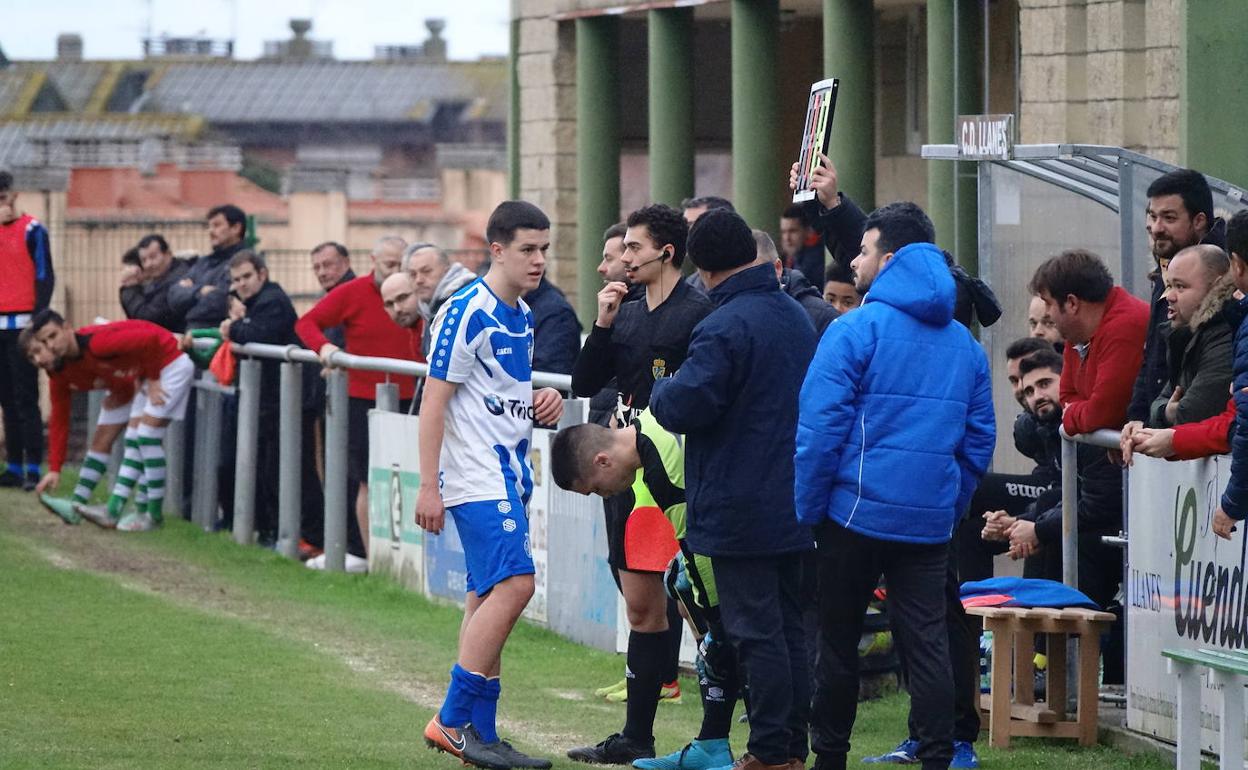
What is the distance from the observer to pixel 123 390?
1566cm

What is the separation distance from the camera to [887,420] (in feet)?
23.7

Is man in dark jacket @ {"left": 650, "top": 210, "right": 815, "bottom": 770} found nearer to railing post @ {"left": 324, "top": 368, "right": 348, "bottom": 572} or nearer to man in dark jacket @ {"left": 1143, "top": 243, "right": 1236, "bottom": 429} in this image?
man in dark jacket @ {"left": 1143, "top": 243, "right": 1236, "bottom": 429}

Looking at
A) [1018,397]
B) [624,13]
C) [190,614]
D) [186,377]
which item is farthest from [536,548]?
[624,13]

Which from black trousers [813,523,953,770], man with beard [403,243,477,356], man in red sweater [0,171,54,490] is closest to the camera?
black trousers [813,523,953,770]

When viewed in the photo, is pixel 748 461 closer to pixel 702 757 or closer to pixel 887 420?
pixel 887 420

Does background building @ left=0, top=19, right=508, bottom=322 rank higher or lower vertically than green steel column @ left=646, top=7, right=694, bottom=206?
higher

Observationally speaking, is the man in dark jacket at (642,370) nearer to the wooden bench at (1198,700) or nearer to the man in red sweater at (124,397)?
the wooden bench at (1198,700)

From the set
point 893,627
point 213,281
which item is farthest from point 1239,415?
point 213,281

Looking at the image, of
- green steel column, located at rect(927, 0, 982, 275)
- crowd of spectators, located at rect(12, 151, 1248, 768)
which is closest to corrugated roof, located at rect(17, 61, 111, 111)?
green steel column, located at rect(927, 0, 982, 275)

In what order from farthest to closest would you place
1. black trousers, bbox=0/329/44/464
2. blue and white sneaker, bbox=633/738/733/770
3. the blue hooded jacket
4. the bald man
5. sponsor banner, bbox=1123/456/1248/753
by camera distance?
black trousers, bbox=0/329/44/464, the bald man, blue and white sneaker, bbox=633/738/733/770, sponsor banner, bbox=1123/456/1248/753, the blue hooded jacket

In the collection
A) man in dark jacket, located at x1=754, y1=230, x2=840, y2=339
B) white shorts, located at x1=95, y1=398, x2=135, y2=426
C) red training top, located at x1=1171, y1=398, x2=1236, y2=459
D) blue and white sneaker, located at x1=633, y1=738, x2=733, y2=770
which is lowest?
blue and white sneaker, located at x1=633, y1=738, x2=733, y2=770

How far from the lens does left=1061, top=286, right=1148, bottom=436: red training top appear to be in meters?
8.48

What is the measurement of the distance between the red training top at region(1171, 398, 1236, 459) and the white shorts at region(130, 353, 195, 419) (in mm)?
9258

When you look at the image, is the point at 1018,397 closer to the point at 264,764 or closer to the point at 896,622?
the point at 896,622
